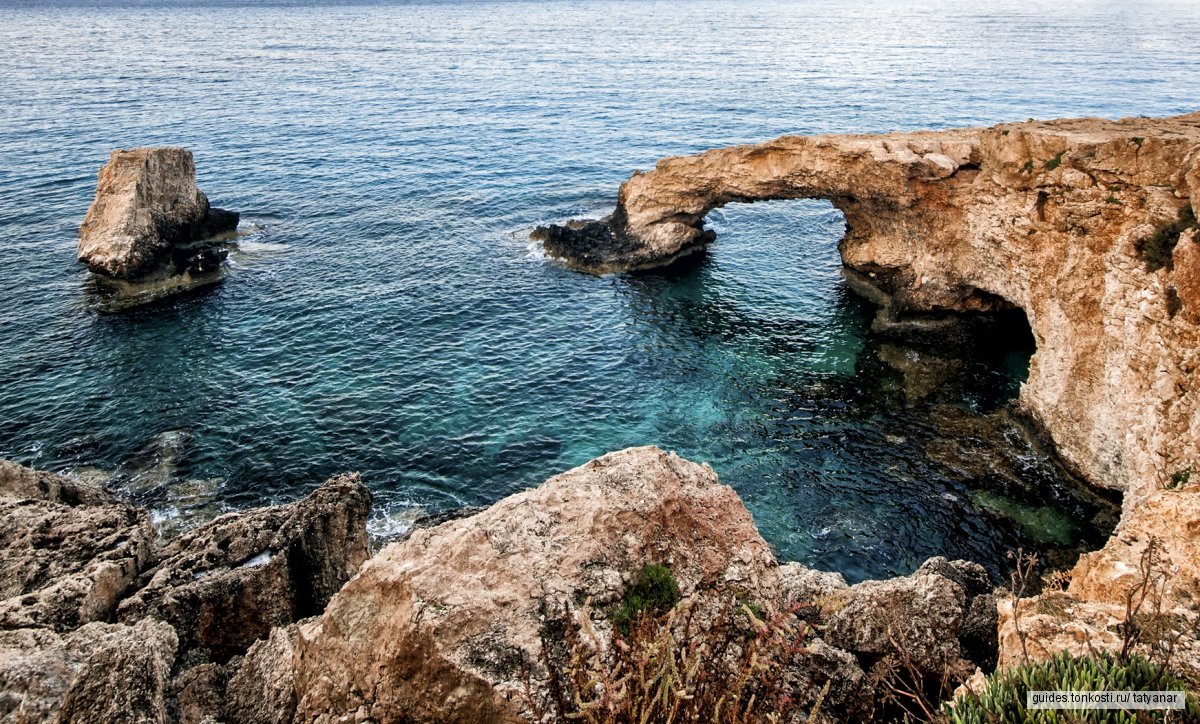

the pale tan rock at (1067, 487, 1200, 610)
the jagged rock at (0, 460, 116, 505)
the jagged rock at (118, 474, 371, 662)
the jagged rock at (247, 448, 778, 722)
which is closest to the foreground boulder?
the jagged rock at (247, 448, 778, 722)

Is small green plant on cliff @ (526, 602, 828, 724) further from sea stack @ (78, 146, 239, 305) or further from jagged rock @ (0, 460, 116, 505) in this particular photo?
sea stack @ (78, 146, 239, 305)

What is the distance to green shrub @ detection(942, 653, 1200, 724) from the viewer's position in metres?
7.60

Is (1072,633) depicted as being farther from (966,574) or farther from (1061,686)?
(966,574)

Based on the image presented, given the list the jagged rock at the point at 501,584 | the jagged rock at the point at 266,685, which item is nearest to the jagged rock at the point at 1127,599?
the jagged rock at the point at 501,584

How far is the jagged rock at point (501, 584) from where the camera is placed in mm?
9031

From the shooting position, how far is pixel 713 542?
11141mm

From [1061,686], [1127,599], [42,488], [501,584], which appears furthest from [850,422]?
[42,488]

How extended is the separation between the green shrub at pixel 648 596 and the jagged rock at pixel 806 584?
527 centimetres

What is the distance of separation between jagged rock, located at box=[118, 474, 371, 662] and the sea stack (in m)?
26.9

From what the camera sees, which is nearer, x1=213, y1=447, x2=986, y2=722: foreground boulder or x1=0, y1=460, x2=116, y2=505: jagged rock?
x1=213, y1=447, x2=986, y2=722: foreground boulder

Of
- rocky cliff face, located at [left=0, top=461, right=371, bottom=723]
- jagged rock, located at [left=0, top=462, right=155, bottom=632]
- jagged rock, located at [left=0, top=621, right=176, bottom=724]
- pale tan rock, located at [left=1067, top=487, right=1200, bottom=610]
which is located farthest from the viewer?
jagged rock, located at [left=0, top=462, right=155, bottom=632]

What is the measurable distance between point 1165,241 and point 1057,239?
492 cm

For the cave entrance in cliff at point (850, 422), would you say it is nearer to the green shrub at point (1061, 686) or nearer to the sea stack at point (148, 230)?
the green shrub at point (1061, 686)

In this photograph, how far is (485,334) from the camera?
36156 millimetres
